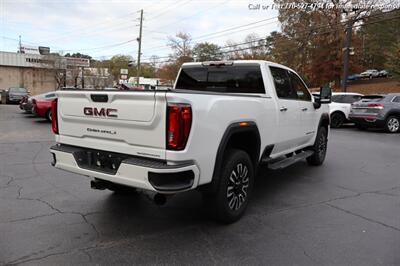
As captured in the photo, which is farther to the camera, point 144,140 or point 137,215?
point 137,215

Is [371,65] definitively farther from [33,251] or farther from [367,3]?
[33,251]

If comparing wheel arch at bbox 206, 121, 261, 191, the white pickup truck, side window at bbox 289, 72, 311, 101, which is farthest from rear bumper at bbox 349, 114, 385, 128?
wheel arch at bbox 206, 121, 261, 191

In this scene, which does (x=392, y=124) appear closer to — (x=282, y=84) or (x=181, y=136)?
(x=282, y=84)

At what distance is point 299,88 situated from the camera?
6516mm

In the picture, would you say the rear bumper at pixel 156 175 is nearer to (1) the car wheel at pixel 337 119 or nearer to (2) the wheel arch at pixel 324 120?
(2) the wheel arch at pixel 324 120

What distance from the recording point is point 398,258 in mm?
3457

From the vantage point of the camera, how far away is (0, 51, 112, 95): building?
50.1 meters

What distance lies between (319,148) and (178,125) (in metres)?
5.04

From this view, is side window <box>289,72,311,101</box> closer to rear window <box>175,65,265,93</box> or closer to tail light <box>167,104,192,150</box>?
rear window <box>175,65,265,93</box>

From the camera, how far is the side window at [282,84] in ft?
18.3

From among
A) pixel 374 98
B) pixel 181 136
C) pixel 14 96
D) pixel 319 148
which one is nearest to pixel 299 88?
pixel 319 148

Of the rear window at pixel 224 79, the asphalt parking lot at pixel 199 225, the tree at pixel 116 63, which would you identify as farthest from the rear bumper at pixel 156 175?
the tree at pixel 116 63

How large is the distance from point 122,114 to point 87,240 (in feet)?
4.50

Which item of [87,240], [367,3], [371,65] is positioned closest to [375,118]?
[87,240]
